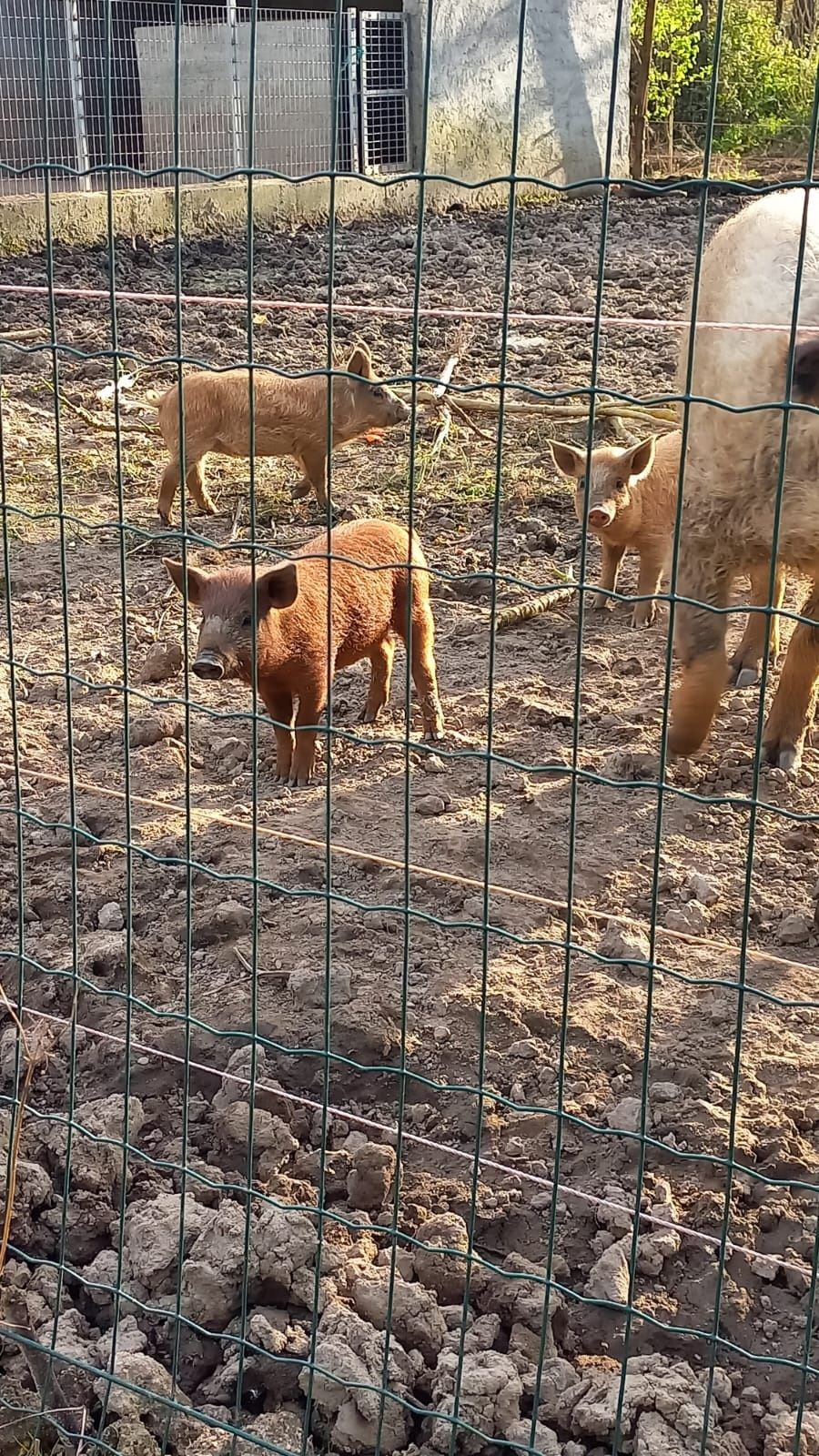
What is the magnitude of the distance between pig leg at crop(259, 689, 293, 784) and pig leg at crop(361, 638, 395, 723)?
1.11ft

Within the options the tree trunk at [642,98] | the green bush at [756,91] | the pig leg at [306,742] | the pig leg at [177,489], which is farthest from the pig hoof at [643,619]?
the green bush at [756,91]

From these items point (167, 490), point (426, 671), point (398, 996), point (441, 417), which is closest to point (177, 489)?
point (167, 490)

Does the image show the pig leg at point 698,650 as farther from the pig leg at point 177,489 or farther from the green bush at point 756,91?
the green bush at point 756,91

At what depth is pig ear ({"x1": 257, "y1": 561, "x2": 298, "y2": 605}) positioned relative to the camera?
4.37m

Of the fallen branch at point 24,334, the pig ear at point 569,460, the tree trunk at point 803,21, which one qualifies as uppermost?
the tree trunk at point 803,21

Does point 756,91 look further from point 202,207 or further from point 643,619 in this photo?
point 643,619

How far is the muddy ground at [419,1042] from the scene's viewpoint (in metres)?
2.65

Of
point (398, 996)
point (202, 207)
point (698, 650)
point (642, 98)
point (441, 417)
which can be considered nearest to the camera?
point (398, 996)

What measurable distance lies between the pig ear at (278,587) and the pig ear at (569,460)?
1.88 metres

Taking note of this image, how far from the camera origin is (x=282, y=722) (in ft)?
16.3

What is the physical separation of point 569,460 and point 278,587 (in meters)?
2.20

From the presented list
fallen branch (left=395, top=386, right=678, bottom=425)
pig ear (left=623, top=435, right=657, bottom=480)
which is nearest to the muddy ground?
pig ear (left=623, top=435, right=657, bottom=480)

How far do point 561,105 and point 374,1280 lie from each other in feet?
54.8

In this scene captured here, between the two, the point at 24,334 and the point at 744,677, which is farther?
the point at 24,334
